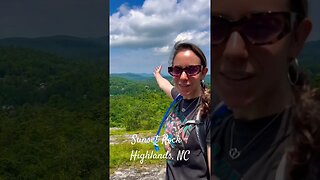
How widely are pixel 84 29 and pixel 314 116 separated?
166 centimetres

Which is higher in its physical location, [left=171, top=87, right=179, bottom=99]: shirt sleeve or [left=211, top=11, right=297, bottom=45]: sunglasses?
[left=211, top=11, right=297, bottom=45]: sunglasses

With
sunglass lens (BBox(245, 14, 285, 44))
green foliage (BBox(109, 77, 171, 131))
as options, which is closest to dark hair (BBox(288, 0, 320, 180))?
sunglass lens (BBox(245, 14, 285, 44))

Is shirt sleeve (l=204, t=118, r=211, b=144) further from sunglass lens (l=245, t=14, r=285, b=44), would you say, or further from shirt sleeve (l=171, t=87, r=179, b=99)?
sunglass lens (l=245, t=14, r=285, b=44)

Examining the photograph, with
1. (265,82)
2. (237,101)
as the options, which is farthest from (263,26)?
(237,101)

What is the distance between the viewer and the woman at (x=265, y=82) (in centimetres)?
215

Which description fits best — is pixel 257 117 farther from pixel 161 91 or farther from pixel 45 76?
pixel 45 76

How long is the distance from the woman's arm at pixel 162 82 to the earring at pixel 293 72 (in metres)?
0.63

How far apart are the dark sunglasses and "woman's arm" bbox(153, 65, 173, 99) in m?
0.05

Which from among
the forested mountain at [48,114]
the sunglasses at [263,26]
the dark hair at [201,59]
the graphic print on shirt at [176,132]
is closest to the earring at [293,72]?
the sunglasses at [263,26]

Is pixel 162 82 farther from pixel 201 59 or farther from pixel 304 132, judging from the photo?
pixel 304 132

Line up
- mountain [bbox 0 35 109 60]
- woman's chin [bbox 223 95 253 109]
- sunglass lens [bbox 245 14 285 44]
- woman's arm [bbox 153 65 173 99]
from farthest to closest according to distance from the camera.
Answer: mountain [bbox 0 35 109 60] < woman's arm [bbox 153 65 173 99] < woman's chin [bbox 223 95 253 109] < sunglass lens [bbox 245 14 285 44]

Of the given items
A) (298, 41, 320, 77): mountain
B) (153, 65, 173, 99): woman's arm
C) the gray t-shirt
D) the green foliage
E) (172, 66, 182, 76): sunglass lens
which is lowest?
the gray t-shirt

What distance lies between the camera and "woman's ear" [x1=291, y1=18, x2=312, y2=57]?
7.17ft

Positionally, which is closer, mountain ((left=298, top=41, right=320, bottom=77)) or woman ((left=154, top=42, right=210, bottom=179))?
mountain ((left=298, top=41, right=320, bottom=77))
